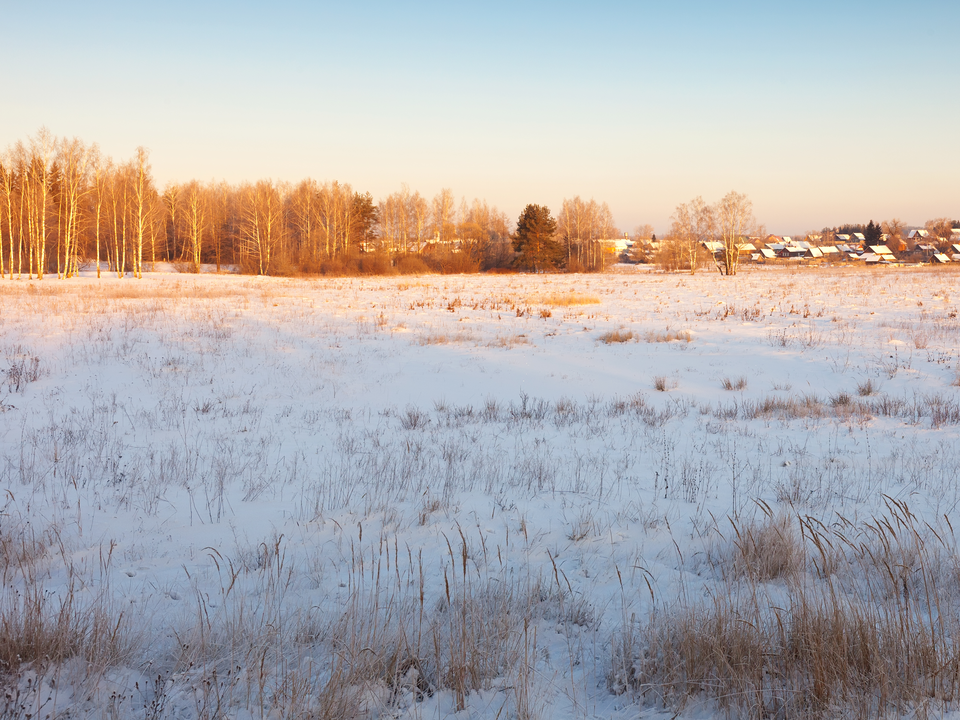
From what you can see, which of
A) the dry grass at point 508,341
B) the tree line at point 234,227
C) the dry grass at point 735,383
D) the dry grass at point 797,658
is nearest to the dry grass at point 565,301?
the dry grass at point 508,341

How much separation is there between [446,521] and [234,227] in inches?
2729

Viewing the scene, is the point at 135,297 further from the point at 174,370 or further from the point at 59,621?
the point at 59,621

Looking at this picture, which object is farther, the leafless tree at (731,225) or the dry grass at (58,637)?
the leafless tree at (731,225)

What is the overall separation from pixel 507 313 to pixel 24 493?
16871 millimetres

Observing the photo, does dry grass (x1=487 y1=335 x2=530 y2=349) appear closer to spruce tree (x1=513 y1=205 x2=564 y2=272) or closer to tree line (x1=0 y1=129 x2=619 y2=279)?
tree line (x1=0 y1=129 x2=619 y2=279)

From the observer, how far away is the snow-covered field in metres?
2.39

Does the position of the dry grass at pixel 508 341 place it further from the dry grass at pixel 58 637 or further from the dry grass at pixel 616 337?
the dry grass at pixel 58 637

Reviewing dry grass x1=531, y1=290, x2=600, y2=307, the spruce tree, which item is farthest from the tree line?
dry grass x1=531, y1=290, x2=600, y2=307

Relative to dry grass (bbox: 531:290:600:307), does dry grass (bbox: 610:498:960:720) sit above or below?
below

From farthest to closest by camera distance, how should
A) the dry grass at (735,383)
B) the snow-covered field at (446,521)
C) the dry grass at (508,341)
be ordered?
the dry grass at (508,341)
the dry grass at (735,383)
the snow-covered field at (446,521)

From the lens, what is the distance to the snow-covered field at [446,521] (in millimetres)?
2395

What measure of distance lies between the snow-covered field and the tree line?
35.6m

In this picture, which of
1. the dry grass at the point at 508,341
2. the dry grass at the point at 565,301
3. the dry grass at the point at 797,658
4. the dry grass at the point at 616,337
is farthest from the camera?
the dry grass at the point at 565,301

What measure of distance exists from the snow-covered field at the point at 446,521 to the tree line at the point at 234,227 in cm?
3559
